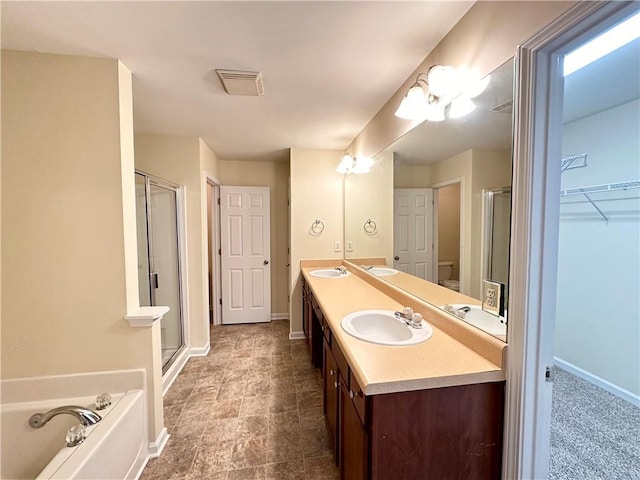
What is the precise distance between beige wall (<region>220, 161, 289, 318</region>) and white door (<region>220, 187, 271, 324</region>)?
0.46ft

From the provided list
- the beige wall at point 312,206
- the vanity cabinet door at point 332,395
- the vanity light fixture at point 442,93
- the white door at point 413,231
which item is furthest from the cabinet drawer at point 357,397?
the beige wall at point 312,206

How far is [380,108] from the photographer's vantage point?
2.21 m

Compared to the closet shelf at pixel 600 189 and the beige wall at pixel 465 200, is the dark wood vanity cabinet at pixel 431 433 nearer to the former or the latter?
the beige wall at pixel 465 200

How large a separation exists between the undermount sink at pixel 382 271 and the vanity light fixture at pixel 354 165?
0.94 m

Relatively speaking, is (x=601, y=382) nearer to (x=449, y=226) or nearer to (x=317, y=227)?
(x=449, y=226)

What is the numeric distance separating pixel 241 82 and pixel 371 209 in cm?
153

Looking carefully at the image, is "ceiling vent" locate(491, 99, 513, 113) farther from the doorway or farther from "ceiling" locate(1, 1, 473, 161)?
the doorway

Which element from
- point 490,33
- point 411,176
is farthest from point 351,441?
point 490,33

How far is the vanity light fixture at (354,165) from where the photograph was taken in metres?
2.66

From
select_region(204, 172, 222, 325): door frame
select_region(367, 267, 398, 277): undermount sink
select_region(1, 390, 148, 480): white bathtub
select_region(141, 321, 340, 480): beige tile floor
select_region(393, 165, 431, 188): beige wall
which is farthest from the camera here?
select_region(204, 172, 222, 325): door frame

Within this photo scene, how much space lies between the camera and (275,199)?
13.4ft

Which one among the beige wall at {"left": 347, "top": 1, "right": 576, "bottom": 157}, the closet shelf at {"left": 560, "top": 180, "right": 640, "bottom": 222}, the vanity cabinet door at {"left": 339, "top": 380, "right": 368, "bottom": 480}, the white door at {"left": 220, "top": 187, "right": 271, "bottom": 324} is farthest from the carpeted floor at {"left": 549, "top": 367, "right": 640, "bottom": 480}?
the white door at {"left": 220, "top": 187, "right": 271, "bottom": 324}

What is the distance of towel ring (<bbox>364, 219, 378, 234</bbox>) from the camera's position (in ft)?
8.63

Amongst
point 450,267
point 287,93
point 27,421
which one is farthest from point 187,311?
point 450,267
